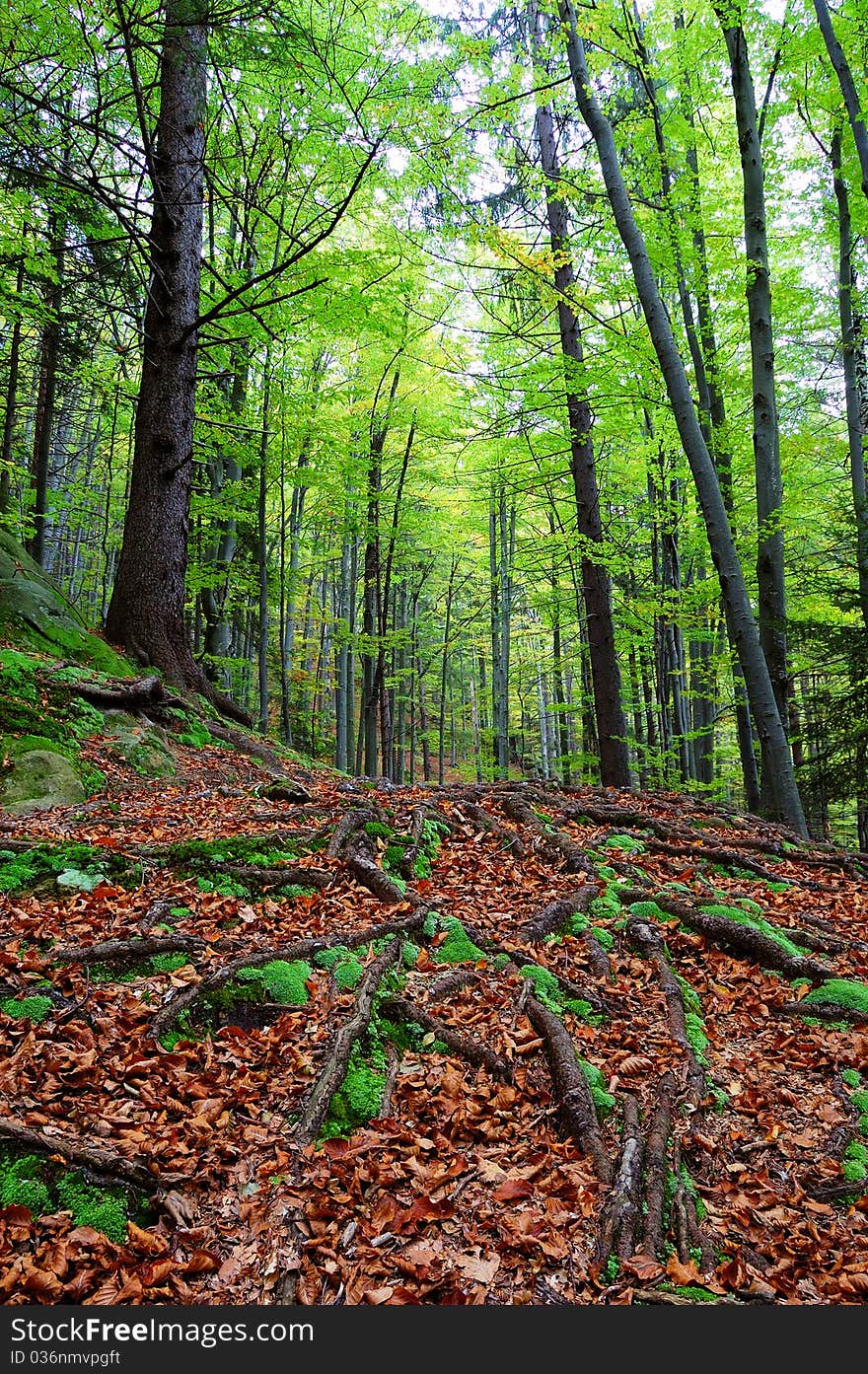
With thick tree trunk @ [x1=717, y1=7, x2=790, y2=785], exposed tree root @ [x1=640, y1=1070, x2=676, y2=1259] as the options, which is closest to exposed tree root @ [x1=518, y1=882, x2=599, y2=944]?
exposed tree root @ [x1=640, y1=1070, x2=676, y2=1259]

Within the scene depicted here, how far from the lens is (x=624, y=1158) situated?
2.55m

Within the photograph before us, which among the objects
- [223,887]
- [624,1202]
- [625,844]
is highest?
[625,844]

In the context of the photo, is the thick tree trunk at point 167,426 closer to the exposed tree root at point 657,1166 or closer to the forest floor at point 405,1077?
the forest floor at point 405,1077

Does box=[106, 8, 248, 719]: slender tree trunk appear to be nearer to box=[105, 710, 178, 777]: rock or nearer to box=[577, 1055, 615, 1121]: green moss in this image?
box=[105, 710, 178, 777]: rock

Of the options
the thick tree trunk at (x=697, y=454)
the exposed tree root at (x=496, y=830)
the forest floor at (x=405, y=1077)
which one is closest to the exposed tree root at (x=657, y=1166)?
the forest floor at (x=405, y=1077)

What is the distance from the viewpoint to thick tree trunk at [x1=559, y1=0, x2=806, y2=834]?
6918 mm

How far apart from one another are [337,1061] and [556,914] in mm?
1926

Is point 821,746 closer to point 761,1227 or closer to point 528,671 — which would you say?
point 761,1227

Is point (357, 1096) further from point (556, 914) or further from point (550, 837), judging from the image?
point (550, 837)

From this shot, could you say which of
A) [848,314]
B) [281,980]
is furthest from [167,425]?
[848,314]

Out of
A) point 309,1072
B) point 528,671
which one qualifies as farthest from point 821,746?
point 528,671

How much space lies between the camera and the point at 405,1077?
2.93 metres

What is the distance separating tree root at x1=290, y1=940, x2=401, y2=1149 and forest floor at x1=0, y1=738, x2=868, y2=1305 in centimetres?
1

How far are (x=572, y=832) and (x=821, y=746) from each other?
16.8 ft
